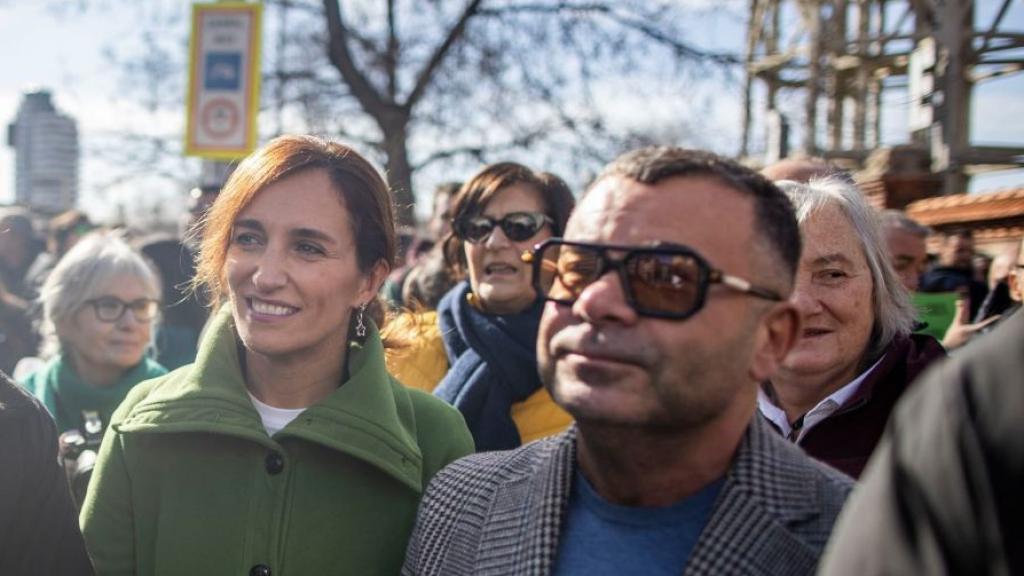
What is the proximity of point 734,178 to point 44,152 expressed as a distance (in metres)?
12.0

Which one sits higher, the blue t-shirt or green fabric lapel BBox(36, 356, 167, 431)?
→ the blue t-shirt

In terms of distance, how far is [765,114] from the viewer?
14.4 m

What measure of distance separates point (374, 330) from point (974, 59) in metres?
12.0

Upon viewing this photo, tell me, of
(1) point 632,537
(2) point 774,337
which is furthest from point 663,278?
Answer: (1) point 632,537

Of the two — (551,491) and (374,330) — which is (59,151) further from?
(551,491)

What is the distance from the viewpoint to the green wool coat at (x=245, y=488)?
2473mm

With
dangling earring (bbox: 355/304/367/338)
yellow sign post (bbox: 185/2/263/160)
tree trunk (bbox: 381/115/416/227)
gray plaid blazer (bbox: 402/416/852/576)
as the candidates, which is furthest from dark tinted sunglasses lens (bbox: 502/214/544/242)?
tree trunk (bbox: 381/115/416/227)

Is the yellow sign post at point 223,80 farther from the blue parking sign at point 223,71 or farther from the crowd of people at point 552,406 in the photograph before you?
the crowd of people at point 552,406

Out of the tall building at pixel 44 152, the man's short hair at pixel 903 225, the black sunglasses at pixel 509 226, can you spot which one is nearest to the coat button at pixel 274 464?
the black sunglasses at pixel 509 226

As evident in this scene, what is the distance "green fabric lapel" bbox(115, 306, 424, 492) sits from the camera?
8.21 feet

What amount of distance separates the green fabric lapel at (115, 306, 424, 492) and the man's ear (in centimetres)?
93

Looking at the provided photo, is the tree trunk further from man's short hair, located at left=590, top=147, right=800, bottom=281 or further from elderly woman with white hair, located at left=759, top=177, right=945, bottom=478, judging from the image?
man's short hair, located at left=590, top=147, right=800, bottom=281

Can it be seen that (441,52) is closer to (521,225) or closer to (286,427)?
(521,225)

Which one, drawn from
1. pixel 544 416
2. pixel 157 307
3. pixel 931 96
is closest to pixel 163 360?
pixel 157 307
